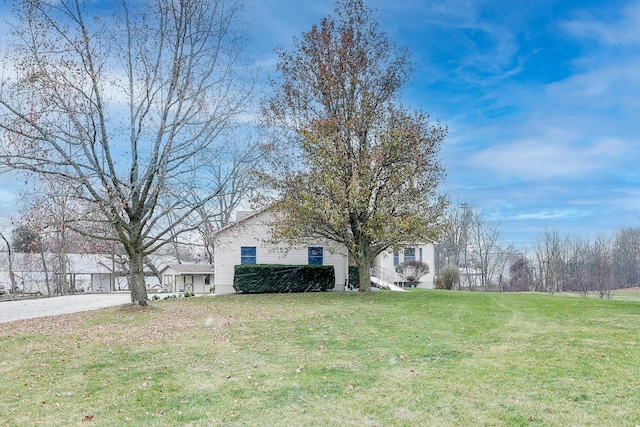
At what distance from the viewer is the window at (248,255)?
78.1 ft

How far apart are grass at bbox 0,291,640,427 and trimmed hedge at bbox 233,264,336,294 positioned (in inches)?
421

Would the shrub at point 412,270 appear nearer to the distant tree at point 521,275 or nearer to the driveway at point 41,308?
the distant tree at point 521,275

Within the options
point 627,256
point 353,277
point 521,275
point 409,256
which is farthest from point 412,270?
point 627,256

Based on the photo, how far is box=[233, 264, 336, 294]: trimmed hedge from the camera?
73.5ft

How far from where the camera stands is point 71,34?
1451 centimetres

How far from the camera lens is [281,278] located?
2272 cm

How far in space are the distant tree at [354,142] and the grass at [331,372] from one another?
23.1ft

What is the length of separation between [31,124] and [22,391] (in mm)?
9609

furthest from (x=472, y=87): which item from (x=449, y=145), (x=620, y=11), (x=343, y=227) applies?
(x=343, y=227)

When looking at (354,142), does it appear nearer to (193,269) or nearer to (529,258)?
(193,269)

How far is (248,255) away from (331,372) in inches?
706

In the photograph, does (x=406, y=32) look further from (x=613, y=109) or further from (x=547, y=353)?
(x=547, y=353)

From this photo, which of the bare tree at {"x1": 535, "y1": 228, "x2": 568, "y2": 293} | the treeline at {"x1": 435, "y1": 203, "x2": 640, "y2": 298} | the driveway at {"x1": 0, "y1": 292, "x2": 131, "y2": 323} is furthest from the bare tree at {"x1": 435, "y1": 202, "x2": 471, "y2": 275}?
the driveway at {"x1": 0, "y1": 292, "x2": 131, "y2": 323}

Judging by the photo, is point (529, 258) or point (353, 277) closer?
point (353, 277)
